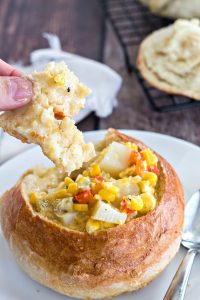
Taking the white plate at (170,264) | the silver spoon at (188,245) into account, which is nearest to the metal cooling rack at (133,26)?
the white plate at (170,264)

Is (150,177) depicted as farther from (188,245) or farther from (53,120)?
(53,120)

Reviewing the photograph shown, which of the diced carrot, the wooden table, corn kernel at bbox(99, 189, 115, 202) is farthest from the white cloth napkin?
corn kernel at bbox(99, 189, 115, 202)

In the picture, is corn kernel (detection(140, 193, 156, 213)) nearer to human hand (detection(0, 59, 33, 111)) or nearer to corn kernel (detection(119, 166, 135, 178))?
corn kernel (detection(119, 166, 135, 178))

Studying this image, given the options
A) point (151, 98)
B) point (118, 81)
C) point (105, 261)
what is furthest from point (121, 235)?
point (118, 81)

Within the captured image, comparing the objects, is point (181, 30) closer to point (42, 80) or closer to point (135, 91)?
point (135, 91)

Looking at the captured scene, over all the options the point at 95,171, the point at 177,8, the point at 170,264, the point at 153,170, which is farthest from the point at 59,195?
the point at 177,8
